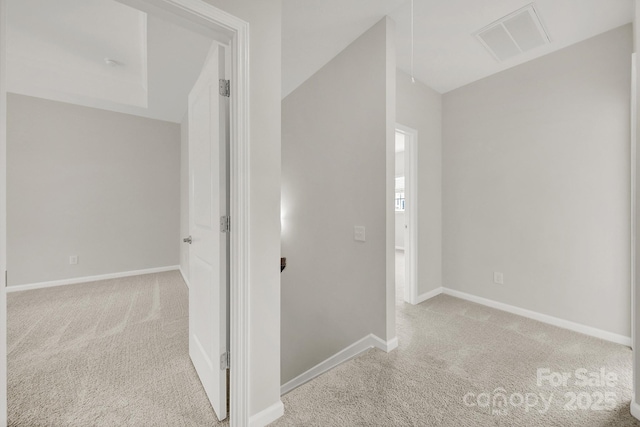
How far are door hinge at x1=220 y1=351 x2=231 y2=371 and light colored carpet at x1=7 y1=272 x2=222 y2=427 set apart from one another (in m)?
0.30

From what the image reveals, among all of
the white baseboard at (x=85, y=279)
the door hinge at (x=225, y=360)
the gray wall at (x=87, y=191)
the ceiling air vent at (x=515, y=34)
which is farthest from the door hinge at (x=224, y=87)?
the white baseboard at (x=85, y=279)

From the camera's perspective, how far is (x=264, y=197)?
53.1 inches

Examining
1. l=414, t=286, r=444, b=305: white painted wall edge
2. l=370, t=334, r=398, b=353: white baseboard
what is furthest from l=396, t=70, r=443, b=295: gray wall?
l=370, t=334, r=398, b=353: white baseboard

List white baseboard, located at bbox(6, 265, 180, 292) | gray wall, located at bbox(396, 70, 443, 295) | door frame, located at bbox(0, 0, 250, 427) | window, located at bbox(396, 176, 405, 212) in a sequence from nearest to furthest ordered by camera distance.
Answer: door frame, located at bbox(0, 0, 250, 427)
gray wall, located at bbox(396, 70, 443, 295)
white baseboard, located at bbox(6, 265, 180, 292)
window, located at bbox(396, 176, 405, 212)

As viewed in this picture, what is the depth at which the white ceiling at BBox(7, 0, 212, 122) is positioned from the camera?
2.36 meters

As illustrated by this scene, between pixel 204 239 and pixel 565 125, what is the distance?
10.8ft

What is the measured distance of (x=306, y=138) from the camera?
10.4ft

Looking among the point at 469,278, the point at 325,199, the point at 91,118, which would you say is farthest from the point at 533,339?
the point at 91,118

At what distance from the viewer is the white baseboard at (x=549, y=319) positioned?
2.16 meters

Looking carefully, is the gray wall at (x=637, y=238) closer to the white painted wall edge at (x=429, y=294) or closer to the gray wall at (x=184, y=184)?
the white painted wall edge at (x=429, y=294)

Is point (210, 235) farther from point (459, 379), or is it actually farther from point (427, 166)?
point (427, 166)

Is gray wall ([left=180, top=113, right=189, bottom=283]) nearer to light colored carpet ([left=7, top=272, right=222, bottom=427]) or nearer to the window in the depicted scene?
light colored carpet ([left=7, top=272, right=222, bottom=427])

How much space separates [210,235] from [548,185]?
10.1 feet

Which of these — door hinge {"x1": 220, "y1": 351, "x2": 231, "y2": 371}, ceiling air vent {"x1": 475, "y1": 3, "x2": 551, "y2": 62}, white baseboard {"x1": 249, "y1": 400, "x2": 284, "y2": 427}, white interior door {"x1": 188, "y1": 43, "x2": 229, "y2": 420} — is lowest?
white baseboard {"x1": 249, "y1": 400, "x2": 284, "y2": 427}
